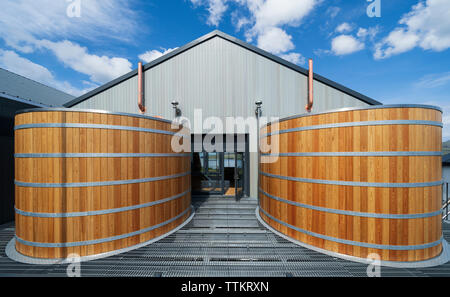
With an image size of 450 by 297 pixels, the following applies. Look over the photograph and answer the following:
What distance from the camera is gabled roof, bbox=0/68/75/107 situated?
32.2 feet

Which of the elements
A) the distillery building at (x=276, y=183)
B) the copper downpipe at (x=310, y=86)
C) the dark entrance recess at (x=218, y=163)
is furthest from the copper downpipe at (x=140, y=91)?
the copper downpipe at (x=310, y=86)

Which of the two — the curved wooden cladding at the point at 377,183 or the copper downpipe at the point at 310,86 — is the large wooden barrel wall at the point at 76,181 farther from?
the copper downpipe at the point at 310,86

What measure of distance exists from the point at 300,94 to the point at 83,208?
8938 millimetres

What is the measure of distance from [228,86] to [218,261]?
7.17 m

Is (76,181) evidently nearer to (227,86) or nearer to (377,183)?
(377,183)

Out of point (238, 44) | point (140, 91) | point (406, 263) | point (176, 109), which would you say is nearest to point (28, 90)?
point (140, 91)

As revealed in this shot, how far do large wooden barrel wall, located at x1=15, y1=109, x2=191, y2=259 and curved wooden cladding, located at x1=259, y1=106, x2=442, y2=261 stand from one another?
446 cm

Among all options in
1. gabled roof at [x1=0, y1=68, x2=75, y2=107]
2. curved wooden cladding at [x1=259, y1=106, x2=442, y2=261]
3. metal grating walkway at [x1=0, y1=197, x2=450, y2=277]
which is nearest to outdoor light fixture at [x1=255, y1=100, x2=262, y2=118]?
curved wooden cladding at [x1=259, y1=106, x2=442, y2=261]

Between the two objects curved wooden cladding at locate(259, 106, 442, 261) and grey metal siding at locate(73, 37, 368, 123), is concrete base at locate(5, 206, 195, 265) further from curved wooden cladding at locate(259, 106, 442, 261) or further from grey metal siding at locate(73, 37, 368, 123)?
grey metal siding at locate(73, 37, 368, 123)

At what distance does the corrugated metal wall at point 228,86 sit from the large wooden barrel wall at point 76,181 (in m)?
4.67

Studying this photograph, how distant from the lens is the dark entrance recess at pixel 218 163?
29.9 feet

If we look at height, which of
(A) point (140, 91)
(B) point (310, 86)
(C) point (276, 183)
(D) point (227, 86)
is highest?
(D) point (227, 86)

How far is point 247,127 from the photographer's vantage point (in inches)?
343

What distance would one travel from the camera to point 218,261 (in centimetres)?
400
